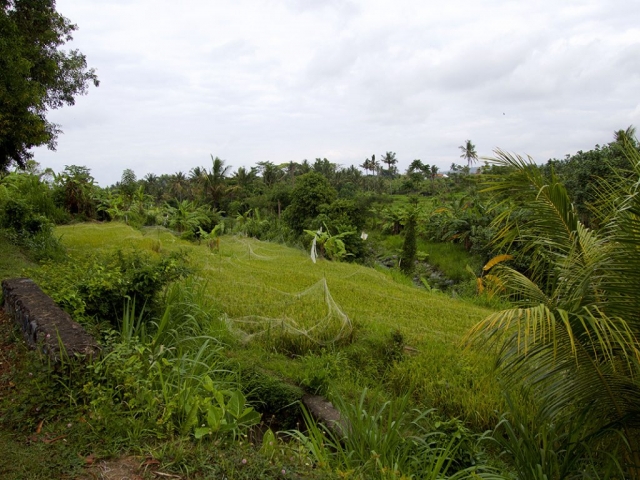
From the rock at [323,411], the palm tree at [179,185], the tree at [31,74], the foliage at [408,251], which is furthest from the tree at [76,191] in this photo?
the palm tree at [179,185]

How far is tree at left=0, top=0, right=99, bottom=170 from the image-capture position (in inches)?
244

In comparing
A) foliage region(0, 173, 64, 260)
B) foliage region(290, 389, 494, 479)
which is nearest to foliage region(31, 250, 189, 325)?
foliage region(290, 389, 494, 479)

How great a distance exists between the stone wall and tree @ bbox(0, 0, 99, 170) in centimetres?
337

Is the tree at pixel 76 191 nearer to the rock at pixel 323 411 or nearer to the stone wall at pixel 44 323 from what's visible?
the stone wall at pixel 44 323

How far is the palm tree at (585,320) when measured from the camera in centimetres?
239

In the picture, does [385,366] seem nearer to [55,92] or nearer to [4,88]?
[4,88]

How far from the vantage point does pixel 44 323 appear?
3193mm

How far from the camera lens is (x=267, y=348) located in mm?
4742

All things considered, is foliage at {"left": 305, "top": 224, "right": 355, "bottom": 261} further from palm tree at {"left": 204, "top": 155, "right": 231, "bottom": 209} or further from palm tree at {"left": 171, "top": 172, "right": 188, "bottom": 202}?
palm tree at {"left": 171, "top": 172, "right": 188, "bottom": 202}

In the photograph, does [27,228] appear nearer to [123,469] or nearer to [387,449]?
[123,469]

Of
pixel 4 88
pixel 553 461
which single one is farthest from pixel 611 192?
pixel 4 88

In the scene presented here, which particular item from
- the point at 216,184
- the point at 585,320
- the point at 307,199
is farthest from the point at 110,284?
the point at 216,184

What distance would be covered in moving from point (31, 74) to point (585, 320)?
28.7 feet

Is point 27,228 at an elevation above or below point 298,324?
above
